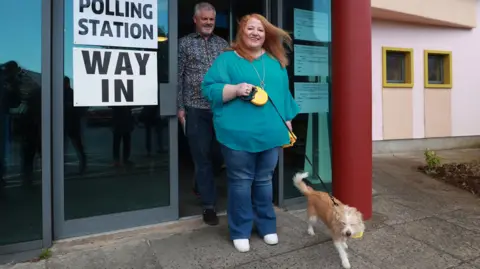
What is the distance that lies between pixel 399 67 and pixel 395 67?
11 cm

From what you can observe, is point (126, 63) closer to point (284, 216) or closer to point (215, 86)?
point (215, 86)

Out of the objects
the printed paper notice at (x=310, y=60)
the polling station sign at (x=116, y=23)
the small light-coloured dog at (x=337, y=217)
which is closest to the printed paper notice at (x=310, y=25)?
the printed paper notice at (x=310, y=60)

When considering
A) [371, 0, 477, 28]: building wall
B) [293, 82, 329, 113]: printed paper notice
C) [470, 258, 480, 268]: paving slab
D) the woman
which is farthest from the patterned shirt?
[371, 0, 477, 28]: building wall

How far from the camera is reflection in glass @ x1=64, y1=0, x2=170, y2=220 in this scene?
2.95 m

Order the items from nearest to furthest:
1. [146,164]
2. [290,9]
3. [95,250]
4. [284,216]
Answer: [95,250]
[146,164]
[284,216]
[290,9]

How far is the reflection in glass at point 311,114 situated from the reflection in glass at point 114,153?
136cm

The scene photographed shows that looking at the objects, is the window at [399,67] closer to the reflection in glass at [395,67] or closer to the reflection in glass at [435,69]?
the reflection in glass at [395,67]

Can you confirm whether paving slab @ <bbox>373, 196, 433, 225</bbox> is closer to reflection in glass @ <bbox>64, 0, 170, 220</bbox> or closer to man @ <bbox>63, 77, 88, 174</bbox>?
reflection in glass @ <bbox>64, 0, 170, 220</bbox>

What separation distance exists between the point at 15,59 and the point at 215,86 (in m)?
1.52

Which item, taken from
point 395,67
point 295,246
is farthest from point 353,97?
point 395,67

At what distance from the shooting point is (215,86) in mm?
2596

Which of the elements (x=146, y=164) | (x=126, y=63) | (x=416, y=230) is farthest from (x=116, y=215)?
(x=416, y=230)

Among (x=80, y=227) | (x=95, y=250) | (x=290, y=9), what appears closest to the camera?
(x=95, y=250)

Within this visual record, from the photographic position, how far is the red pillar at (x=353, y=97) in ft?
10.8
